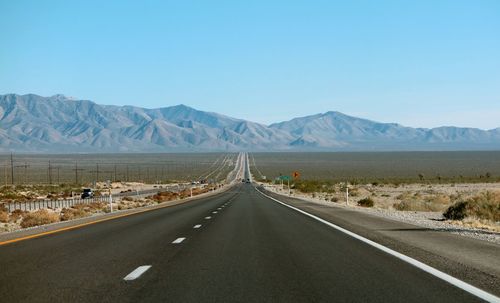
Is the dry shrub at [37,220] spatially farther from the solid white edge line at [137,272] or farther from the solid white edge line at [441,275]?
the solid white edge line at [137,272]

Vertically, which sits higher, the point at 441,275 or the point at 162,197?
the point at 441,275

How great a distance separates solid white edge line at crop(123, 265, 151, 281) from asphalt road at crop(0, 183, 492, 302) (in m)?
0.09

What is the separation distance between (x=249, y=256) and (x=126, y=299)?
15.8 feet

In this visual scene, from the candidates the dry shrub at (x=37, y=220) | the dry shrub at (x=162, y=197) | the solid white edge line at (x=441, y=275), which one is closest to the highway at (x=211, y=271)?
the solid white edge line at (x=441, y=275)

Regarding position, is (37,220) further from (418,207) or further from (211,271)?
(418,207)

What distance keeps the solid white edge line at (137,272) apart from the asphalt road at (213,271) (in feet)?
0.30

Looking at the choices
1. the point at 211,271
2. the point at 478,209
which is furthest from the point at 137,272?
the point at 478,209

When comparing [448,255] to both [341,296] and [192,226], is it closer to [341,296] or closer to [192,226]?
[341,296]

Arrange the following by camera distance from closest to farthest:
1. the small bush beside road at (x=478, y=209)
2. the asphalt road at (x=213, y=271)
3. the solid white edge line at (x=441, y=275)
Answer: the solid white edge line at (x=441, y=275) < the asphalt road at (x=213, y=271) < the small bush beside road at (x=478, y=209)

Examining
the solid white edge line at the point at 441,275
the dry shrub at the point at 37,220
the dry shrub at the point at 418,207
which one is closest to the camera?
the solid white edge line at the point at 441,275

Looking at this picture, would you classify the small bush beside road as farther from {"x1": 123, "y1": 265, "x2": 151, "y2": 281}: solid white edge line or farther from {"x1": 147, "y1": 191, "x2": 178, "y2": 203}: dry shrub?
{"x1": 147, "y1": 191, "x2": 178, "y2": 203}: dry shrub

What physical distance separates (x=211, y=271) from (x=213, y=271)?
32mm

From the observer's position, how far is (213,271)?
11.0 meters

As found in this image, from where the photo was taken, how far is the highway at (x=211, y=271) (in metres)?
8.77
